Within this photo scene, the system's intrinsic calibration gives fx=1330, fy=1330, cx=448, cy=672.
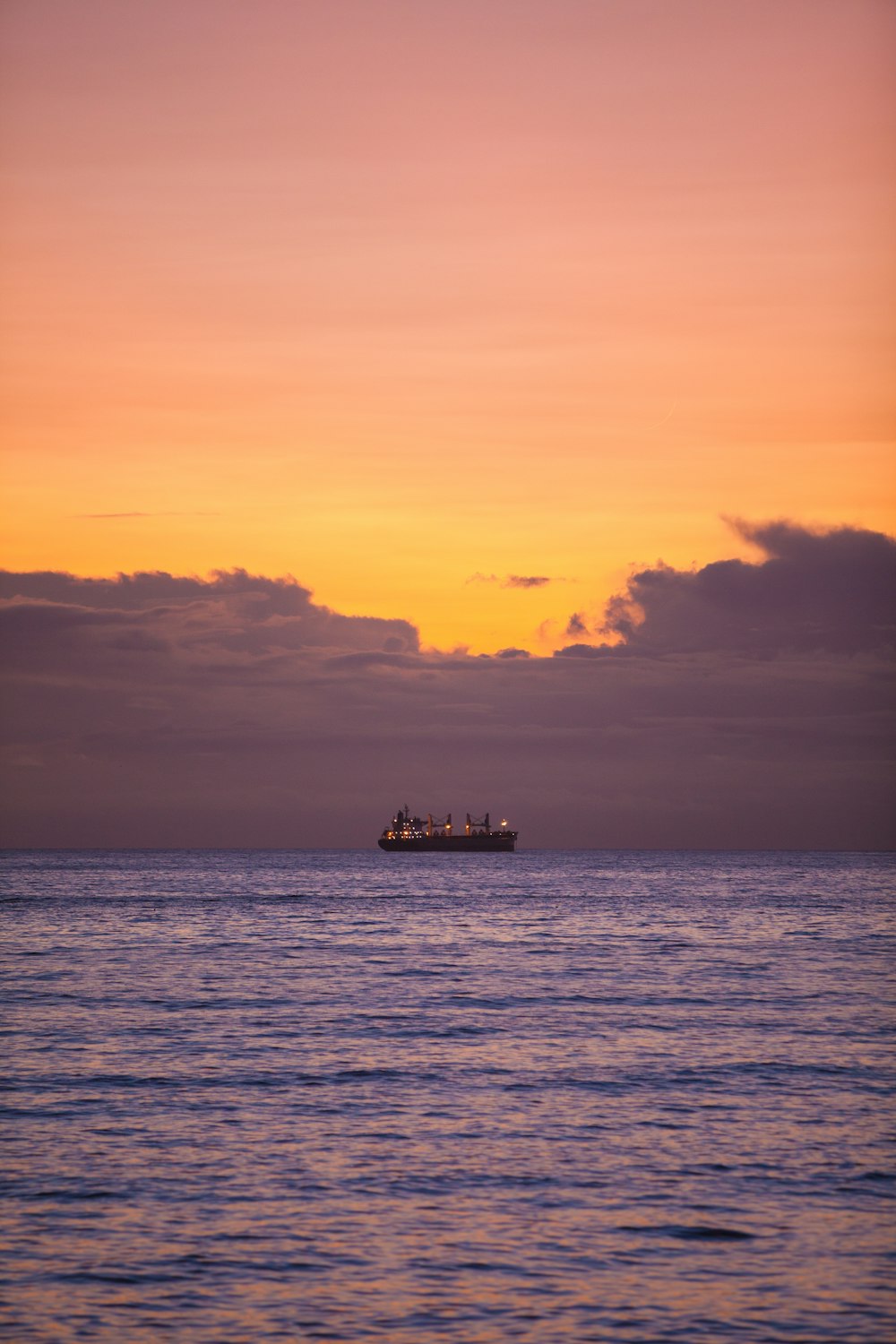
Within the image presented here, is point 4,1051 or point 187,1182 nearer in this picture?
point 187,1182

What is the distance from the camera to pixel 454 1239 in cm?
1936

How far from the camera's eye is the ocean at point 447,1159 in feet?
55.3

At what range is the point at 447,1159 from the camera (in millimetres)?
23875

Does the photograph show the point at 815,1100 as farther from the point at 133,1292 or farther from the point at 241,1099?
the point at 133,1292

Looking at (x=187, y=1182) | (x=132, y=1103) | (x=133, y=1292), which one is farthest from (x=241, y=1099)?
(x=133, y=1292)

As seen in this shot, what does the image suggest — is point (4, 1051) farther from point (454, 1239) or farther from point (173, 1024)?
point (454, 1239)

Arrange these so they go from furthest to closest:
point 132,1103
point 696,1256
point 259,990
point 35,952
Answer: point 35,952
point 259,990
point 132,1103
point 696,1256

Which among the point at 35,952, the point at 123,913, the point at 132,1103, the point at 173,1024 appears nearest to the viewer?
the point at 132,1103

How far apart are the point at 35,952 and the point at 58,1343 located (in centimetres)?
5705

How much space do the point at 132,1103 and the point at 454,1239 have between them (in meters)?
11.8

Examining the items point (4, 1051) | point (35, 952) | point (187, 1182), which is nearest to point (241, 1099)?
point (187, 1182)

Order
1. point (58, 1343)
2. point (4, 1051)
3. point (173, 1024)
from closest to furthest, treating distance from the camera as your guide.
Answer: point (58, 1343)
point (4, 1051)
point (173, 1024)

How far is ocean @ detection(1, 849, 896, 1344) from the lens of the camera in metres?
16.8

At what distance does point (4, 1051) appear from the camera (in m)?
35.5
